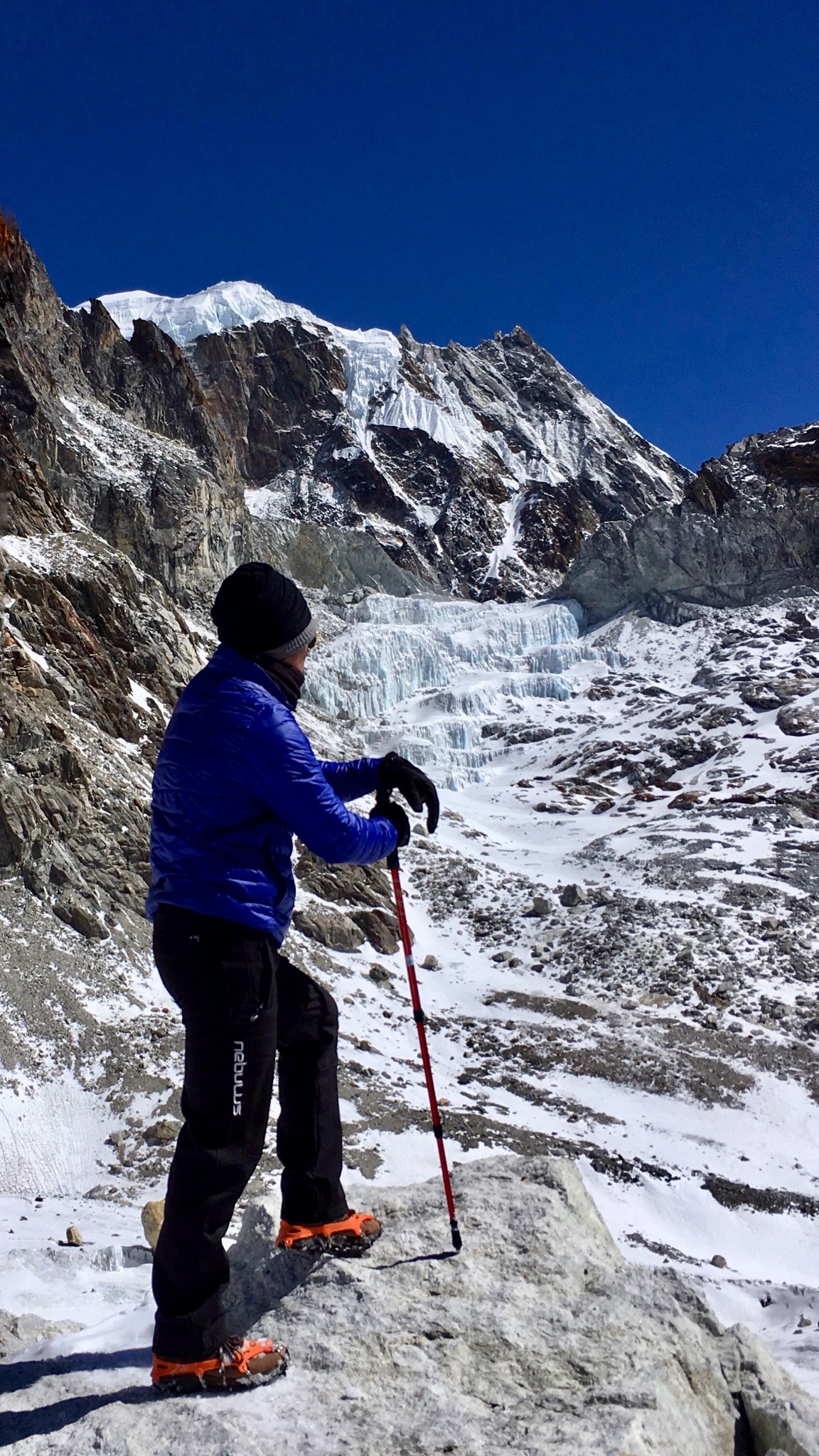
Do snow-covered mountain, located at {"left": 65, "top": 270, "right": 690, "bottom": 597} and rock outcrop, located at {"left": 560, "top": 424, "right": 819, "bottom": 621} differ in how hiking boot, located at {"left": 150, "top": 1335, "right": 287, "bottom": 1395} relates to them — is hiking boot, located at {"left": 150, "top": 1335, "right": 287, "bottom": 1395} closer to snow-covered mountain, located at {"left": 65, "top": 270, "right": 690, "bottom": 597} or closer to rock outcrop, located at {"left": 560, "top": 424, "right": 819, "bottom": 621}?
rock outcrop, located at {"left": 560, "top": 424, "right": 819, "bottom": 621}

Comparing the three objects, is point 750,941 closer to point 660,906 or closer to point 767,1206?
point 660,906

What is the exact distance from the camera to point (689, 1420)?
6.98ft

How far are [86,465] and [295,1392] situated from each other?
5088 cm

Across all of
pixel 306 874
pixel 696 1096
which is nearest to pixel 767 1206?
pixel 696 1096

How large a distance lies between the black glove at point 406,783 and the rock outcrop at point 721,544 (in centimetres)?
6105

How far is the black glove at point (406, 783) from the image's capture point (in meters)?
3.03

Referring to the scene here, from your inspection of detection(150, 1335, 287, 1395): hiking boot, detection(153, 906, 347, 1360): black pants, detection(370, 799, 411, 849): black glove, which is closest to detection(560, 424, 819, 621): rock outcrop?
detection(370, 799, 411, 849): black glove

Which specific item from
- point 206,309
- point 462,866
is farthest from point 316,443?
point 462,866

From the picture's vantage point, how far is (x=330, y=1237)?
2.83m

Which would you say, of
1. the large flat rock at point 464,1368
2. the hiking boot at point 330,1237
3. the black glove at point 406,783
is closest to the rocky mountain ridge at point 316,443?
the black glove at point 406,783

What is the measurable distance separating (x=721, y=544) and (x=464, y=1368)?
215ft

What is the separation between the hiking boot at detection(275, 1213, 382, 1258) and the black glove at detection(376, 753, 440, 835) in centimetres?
132

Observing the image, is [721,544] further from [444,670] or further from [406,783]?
[406,783]

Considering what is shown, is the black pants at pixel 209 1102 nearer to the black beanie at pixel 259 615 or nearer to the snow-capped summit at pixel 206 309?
the black beanie at pixel 259 615
